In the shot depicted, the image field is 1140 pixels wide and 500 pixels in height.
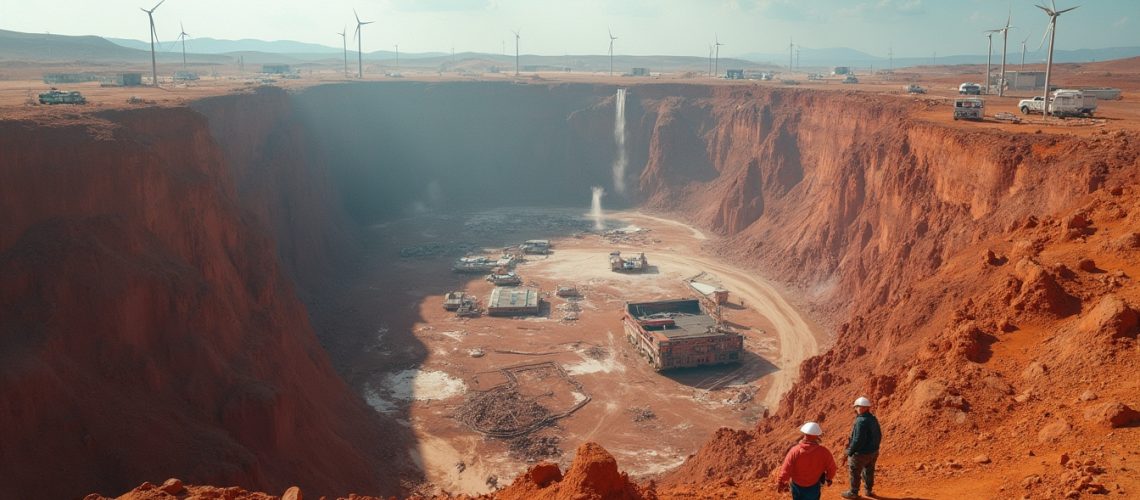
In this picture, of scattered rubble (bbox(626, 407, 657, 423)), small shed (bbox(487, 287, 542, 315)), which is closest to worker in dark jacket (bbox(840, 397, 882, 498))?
scattered rubble (bbox(626, 407, 657, 423))

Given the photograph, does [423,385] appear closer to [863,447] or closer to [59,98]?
[59,98]

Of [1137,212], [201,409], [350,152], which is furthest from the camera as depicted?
[350,152]

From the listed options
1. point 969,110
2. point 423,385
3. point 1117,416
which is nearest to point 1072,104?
point 969,110

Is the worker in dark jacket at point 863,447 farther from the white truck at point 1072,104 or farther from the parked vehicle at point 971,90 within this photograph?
the parked vehicle at point 971,90

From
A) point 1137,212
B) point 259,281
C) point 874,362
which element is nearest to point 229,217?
point 259,281

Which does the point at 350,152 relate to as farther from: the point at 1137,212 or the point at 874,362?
the point at 1137,212

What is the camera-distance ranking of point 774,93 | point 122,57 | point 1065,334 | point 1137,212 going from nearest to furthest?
point 1065,334 < point 1137,212 < point 774,93 < point 122,57

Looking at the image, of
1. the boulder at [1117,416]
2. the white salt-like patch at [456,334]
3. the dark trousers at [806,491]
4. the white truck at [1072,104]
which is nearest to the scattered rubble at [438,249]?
the white salt-like patch at [456,334]

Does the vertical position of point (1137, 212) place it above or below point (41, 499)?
above

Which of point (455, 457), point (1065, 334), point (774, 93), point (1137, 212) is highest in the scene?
point (774, 93)
